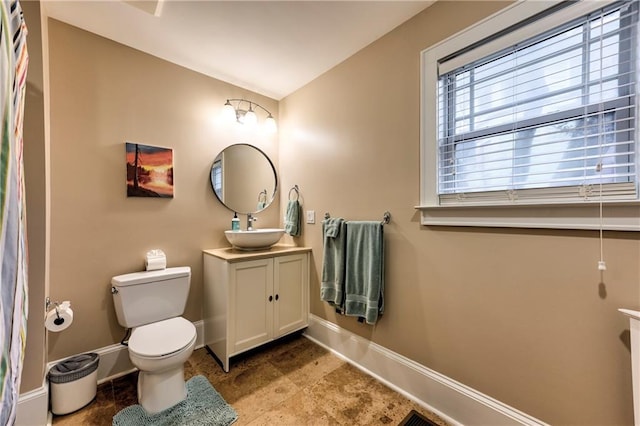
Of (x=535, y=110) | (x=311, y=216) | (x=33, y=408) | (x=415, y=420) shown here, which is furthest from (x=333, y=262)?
(x=33, y=408)

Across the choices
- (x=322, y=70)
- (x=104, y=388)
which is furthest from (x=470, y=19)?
(x=104, y=388)

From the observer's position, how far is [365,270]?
1.86 meters

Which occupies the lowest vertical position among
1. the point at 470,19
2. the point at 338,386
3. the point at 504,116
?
the point at 338,386

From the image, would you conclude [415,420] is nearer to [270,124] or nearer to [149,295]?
[149,295]

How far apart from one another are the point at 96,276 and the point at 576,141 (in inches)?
112

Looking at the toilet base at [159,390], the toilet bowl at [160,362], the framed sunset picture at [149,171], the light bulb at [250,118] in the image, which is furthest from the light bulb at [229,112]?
the toilet base at [159,390]

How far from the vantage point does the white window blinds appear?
104 centimetres

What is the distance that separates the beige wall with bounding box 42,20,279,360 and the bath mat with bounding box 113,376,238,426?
2.04 feet

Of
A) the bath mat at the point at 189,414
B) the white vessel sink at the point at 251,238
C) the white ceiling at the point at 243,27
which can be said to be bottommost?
the bath mat at the point at 189,414

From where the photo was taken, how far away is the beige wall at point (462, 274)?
109 centimetres

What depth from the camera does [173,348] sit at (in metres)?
1.48

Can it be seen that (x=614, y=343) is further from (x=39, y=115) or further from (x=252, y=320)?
(x=39, y=115)

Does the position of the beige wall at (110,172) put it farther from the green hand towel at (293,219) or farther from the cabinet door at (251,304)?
the green hand towel at (293,219)

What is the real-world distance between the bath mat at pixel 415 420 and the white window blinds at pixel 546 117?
1235mm
